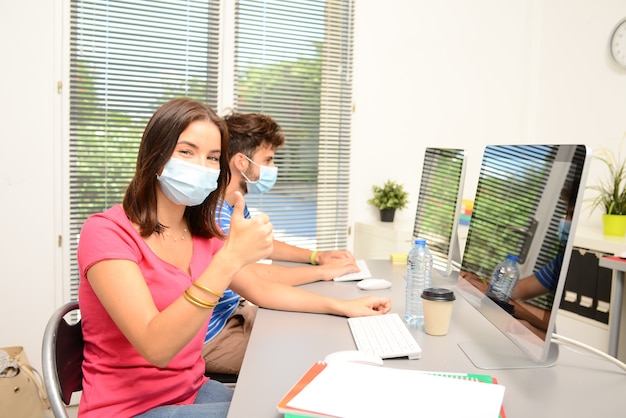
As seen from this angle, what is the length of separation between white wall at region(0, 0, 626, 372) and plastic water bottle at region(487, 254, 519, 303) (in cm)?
208

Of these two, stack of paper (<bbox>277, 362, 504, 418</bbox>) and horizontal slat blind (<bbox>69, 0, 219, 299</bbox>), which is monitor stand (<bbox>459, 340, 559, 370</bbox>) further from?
horizontal slat blind (<bbox>69, 0, 219, 299</bbox>)

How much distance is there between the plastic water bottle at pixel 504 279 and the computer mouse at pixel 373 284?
1.99 feet

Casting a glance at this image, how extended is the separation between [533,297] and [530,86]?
3273 millimetres

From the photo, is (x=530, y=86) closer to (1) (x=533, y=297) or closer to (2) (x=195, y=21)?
(2) (x=195, y=21)

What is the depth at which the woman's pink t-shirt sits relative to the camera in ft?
4.07

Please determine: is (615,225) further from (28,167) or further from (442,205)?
(28,167)

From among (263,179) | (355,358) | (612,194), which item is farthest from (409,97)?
(355,358)

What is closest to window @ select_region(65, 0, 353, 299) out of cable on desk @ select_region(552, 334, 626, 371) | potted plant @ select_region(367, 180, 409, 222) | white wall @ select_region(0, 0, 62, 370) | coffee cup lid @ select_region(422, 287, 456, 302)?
white wall @ select_region(0, 0, 62, 370)

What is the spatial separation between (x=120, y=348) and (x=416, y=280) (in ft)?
2.92

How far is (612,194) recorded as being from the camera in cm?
313

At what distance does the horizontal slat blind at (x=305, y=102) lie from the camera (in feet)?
11.1

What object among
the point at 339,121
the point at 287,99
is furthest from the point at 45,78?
the point at 339,121

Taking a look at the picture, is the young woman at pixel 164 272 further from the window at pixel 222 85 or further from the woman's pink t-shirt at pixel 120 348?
the window at pixel 222 85

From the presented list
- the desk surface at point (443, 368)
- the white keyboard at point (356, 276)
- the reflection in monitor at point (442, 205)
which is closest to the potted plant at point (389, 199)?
the reflection in monitor at point (442, 205)
